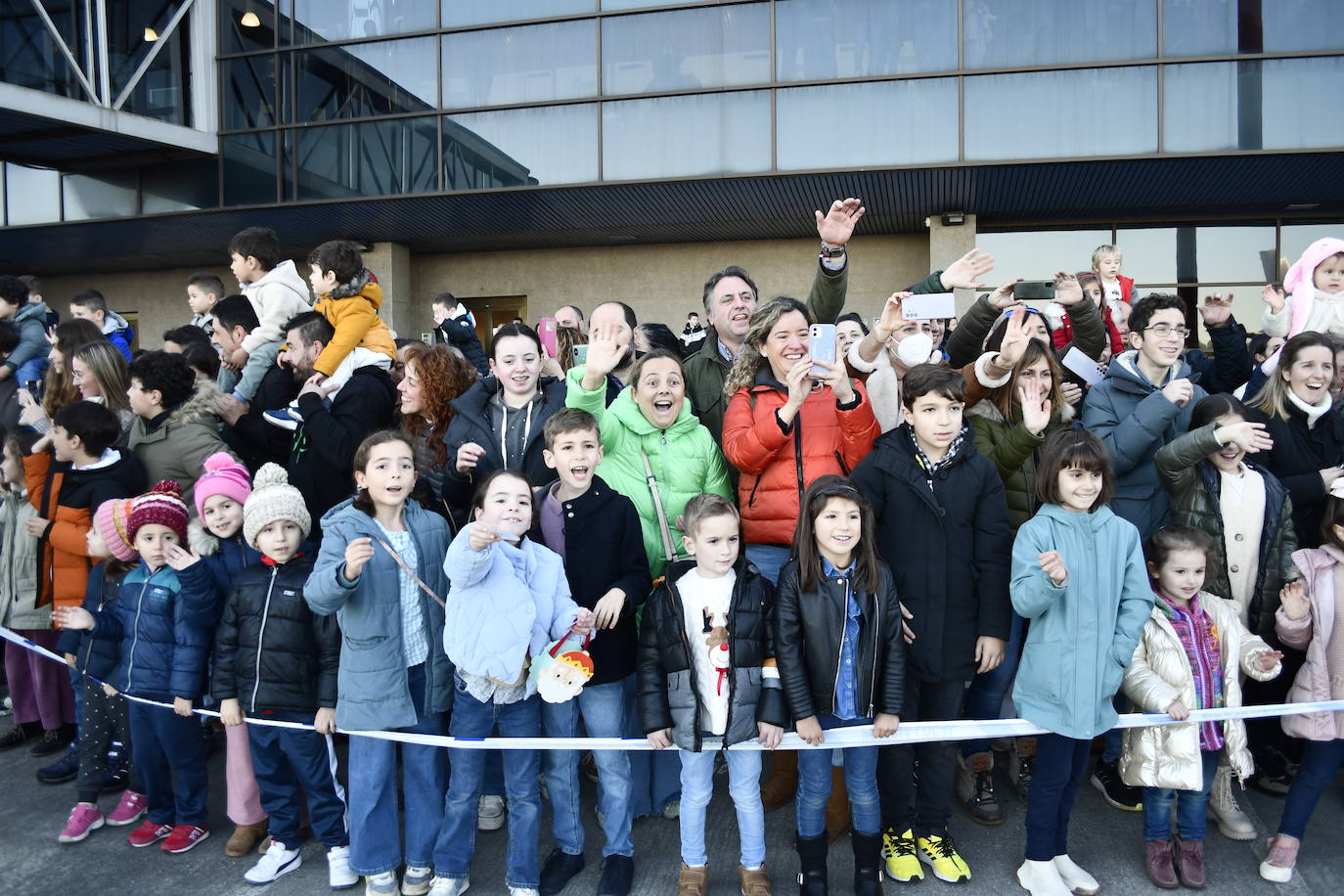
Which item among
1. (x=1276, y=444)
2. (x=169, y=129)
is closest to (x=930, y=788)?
(x=1276, y=444)

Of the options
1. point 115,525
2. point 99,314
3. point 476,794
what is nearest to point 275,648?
point 476,794

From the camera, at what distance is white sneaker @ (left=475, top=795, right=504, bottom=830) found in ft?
13.4

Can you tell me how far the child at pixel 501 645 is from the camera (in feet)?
10.9

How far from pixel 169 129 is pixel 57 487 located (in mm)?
10329

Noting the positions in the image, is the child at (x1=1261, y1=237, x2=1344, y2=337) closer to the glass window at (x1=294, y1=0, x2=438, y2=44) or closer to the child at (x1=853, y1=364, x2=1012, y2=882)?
the child at (x1=853, y1=364, x2=1012, y2=882)

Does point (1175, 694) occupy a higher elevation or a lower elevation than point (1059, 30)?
lower

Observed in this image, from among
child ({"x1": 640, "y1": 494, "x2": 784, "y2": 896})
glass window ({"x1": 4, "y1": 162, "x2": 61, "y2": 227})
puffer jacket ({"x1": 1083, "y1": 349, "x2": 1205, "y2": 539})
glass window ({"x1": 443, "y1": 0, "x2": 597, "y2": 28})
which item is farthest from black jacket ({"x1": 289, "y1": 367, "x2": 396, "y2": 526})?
glass window ({"x1": 4, "y1": 162, "x2": 61, "y2": 227})

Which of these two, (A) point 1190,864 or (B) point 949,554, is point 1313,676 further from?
(B) point 949,554

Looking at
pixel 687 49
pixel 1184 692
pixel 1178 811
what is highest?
pixel 687 49

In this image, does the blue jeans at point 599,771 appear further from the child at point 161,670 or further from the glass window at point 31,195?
the glass window at point 31,195

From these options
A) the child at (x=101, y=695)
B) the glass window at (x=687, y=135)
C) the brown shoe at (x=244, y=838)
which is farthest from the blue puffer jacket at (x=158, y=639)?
the glass window at (x=687, y=135)

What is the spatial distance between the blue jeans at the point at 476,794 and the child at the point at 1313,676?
285cm

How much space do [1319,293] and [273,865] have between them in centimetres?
592

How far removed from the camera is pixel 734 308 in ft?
14.9
